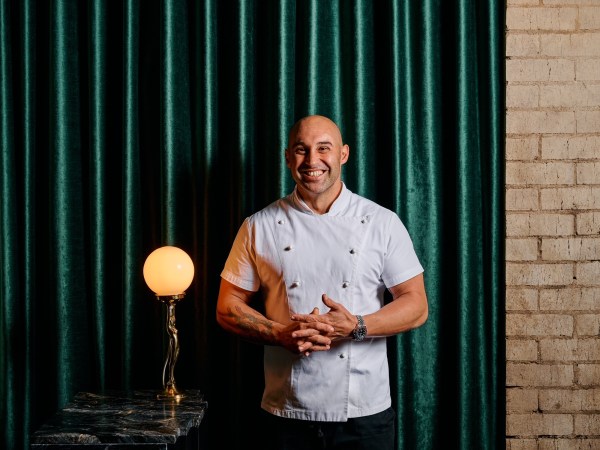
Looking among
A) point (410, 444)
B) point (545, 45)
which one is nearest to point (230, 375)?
point (410, 444)

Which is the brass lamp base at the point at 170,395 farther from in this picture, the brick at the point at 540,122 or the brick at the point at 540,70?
the brick at the point at 540,70

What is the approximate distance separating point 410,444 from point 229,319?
0.93 m

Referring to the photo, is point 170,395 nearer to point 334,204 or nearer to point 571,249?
point 334,204

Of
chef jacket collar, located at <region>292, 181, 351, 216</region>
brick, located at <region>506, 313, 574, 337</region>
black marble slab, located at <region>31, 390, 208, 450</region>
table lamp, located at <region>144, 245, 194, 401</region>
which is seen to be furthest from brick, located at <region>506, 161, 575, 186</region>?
black marble slab, located at <region>31, 390, 208, 450</region>

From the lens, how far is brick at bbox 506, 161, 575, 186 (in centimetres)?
260

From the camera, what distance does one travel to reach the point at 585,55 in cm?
258

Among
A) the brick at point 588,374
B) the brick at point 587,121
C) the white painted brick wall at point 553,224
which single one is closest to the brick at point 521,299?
the white painted brick wall at point 553,224

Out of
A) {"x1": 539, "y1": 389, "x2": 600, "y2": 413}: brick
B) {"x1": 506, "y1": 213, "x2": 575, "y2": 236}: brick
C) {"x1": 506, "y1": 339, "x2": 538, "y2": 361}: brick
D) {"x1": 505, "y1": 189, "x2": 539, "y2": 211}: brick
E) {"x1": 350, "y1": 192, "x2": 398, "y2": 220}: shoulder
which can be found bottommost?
{"x1": 539, "y1": 389, "x2": 600, "y2": 413}: brick

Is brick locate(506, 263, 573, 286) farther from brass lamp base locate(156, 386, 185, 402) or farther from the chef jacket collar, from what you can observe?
brass lamp base locate(156, 386, 185, 402)

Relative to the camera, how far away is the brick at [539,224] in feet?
8.54

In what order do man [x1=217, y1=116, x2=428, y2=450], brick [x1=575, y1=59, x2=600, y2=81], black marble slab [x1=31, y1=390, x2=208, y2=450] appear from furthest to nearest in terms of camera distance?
brick [x1=575, y1=59, x2=600, y2=81], man [x1=217, y1=116, x2=428, y2=450], black marble slab [x1=31, y1=390, x2=208, y2=450]

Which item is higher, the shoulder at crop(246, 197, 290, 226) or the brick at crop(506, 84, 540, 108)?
the brick at crop(506, 84, 540, 108)

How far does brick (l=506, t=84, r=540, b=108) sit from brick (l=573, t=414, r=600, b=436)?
3.87 feet

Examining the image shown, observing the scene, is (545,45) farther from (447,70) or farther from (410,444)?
(410,444)
